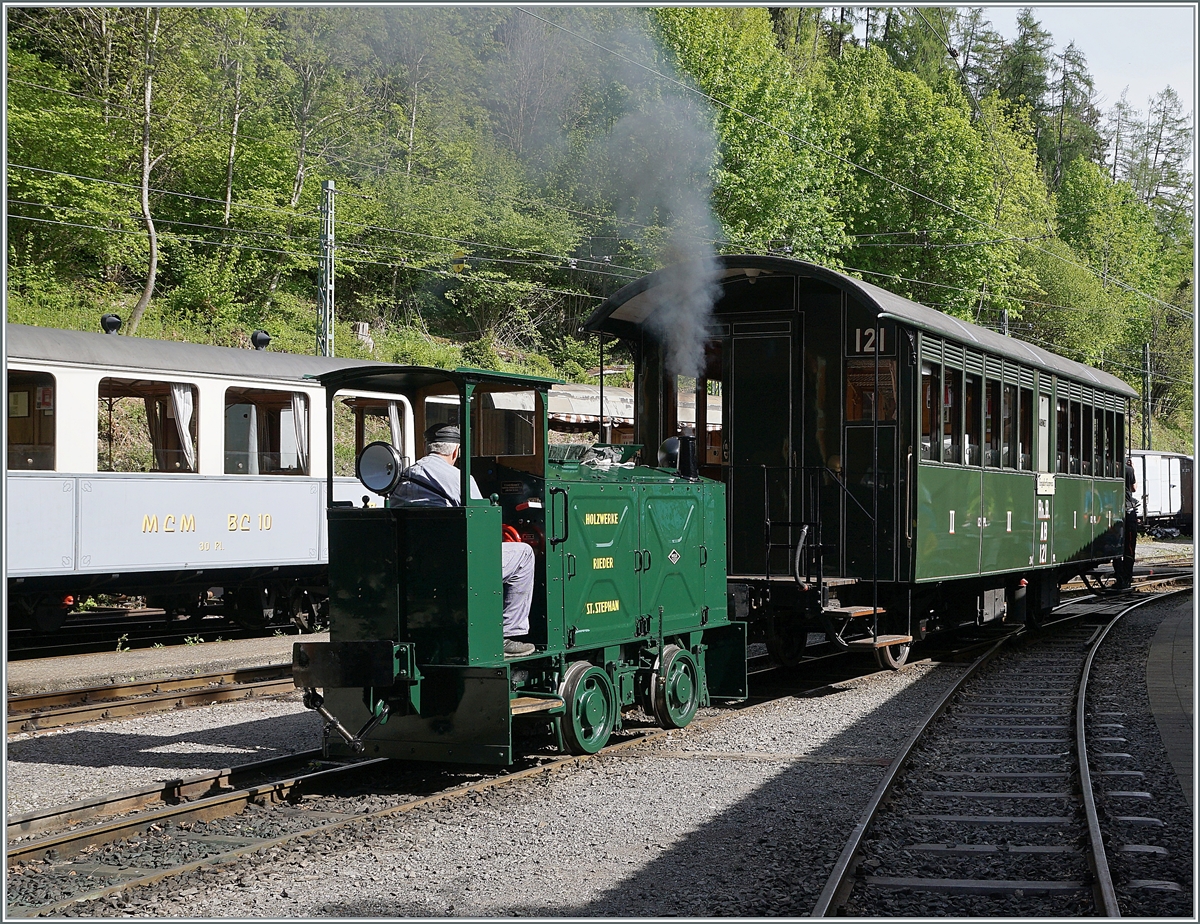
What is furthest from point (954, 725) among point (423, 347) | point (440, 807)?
point (423, 347)

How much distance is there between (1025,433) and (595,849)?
974cm

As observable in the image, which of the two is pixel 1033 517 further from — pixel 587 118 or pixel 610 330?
pixel 587 118

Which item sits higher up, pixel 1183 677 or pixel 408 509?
pixel 408 509

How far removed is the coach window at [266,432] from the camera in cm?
1409

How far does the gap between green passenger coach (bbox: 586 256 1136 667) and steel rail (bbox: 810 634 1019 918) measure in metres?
1.12

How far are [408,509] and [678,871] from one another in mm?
2670

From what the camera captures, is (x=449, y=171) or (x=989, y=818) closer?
(x=989, y=818)

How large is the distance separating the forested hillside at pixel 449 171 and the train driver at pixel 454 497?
210 inches

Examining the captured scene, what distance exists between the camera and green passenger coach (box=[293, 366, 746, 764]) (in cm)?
697

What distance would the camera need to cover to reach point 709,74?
2612cm

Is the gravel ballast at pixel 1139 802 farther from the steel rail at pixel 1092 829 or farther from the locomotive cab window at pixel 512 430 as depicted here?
the locomotive cab window at pixel 512 430

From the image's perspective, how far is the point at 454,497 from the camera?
698 centimetres

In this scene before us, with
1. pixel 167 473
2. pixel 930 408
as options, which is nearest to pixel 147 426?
pixel 167 473

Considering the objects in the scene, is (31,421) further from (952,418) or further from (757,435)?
(952,418)
